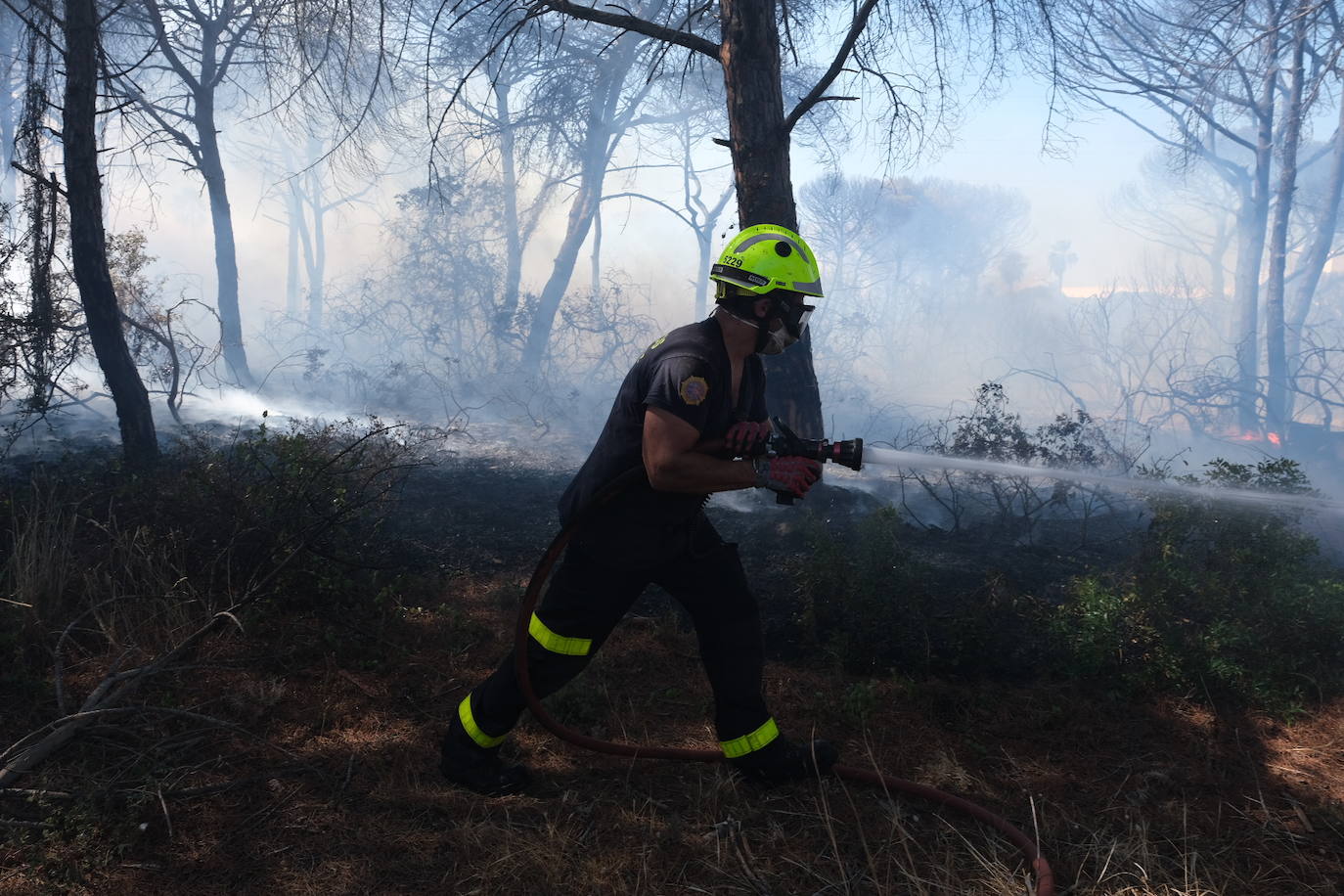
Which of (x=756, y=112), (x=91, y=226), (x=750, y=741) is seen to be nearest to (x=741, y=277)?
(x=750, y=741)

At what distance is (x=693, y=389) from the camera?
94.7 inches

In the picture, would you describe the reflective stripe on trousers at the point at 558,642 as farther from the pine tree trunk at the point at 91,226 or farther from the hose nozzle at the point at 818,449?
the pine tree trunk at the point at 91,226

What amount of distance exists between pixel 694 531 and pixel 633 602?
12.5 inches

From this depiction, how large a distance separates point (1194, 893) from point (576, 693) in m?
2.20

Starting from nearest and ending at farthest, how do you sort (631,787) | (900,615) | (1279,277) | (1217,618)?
(631,787) < (1217,618) < (900,615) < (1279,277)

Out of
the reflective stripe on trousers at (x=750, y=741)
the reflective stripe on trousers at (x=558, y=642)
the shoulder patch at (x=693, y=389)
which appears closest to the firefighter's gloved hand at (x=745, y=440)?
the shoulder patch at (x=693, y=389)

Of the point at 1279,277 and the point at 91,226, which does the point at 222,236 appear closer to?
the point at 91,226

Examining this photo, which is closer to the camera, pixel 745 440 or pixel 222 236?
pixel 745 440

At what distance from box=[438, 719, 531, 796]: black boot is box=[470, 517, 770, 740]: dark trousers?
106 mm

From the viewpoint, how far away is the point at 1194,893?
2.22m

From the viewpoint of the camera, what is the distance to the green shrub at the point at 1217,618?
3578mm

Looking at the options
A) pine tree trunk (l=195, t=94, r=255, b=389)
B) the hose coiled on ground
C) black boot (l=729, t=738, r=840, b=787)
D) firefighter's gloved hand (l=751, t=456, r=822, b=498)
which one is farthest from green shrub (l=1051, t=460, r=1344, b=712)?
pine tree trunk (l=195, t=94, r=255, b=389)

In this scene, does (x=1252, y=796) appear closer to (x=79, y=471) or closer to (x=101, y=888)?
(x=101, y=888)

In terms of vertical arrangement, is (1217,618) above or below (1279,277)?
below
